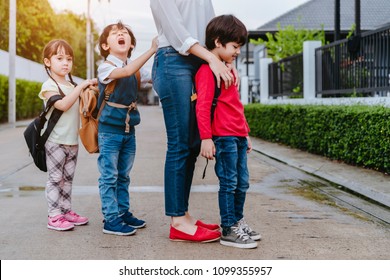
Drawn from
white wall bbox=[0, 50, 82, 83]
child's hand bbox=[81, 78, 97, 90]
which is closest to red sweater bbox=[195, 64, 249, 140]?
child's hand bbox=[81, 78, 97, 90]

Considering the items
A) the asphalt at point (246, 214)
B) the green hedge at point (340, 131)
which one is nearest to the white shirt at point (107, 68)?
the asphalt at point (246, 214)

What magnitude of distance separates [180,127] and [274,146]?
9089 mm

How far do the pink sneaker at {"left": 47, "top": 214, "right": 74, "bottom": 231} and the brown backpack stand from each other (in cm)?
62

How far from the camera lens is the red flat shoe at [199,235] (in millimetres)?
4391

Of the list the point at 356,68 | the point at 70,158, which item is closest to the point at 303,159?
the point at 356,68

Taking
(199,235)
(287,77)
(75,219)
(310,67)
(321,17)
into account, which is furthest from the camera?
(321,17)

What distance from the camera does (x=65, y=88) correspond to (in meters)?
5.04

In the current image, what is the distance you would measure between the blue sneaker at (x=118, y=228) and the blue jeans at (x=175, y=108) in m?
0.49

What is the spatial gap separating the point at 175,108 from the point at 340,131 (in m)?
5.56

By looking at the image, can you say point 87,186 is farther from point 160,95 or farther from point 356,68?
point 356,68

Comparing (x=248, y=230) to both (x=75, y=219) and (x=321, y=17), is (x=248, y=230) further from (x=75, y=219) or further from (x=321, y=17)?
(x=321, y=17)

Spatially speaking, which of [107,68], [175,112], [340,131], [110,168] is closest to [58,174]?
[110,168]

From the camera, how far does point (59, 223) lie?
195 inches

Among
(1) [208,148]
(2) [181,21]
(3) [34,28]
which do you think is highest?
(3) [34,28]
